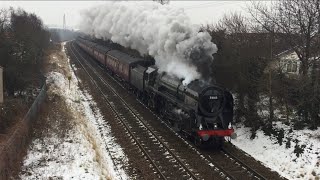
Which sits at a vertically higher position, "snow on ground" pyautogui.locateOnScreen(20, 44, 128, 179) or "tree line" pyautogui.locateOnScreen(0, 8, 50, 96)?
"tree line" pyautogui.locateOnScreen(0, 8, 50, 96)

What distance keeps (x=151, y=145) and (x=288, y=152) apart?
5718 mm

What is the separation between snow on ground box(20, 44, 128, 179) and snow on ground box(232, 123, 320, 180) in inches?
220

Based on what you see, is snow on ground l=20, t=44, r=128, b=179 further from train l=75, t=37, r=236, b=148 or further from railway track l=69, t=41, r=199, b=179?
train l=75, t=37, r=236, b=148

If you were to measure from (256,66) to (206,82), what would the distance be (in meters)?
3.56

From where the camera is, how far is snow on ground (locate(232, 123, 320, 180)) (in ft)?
44.8

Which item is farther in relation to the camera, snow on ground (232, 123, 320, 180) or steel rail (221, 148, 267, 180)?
snow on ground (232, 123, 320, 180)

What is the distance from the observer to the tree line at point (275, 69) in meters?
16.6

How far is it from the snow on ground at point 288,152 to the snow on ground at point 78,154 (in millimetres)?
5575

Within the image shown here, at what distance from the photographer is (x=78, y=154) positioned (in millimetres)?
15352

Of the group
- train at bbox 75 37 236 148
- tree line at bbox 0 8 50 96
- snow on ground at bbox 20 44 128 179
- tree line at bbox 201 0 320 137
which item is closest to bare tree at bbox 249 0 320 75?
tree line at bbox 201 0 320 137

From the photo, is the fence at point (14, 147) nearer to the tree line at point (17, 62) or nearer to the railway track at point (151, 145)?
the railway track at point (151, 145)

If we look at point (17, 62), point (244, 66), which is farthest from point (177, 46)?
point (17, 62)

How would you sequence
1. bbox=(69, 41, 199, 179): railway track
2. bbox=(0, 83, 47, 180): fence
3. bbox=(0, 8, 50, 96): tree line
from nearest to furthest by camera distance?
bbox=(0, 83, 47, 180): fence → bbox=(69, 41, 199, 179): railway track → bbox=(0, 8, 50, 96): tree line

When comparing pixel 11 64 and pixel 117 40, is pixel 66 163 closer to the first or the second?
pixel 11 64
